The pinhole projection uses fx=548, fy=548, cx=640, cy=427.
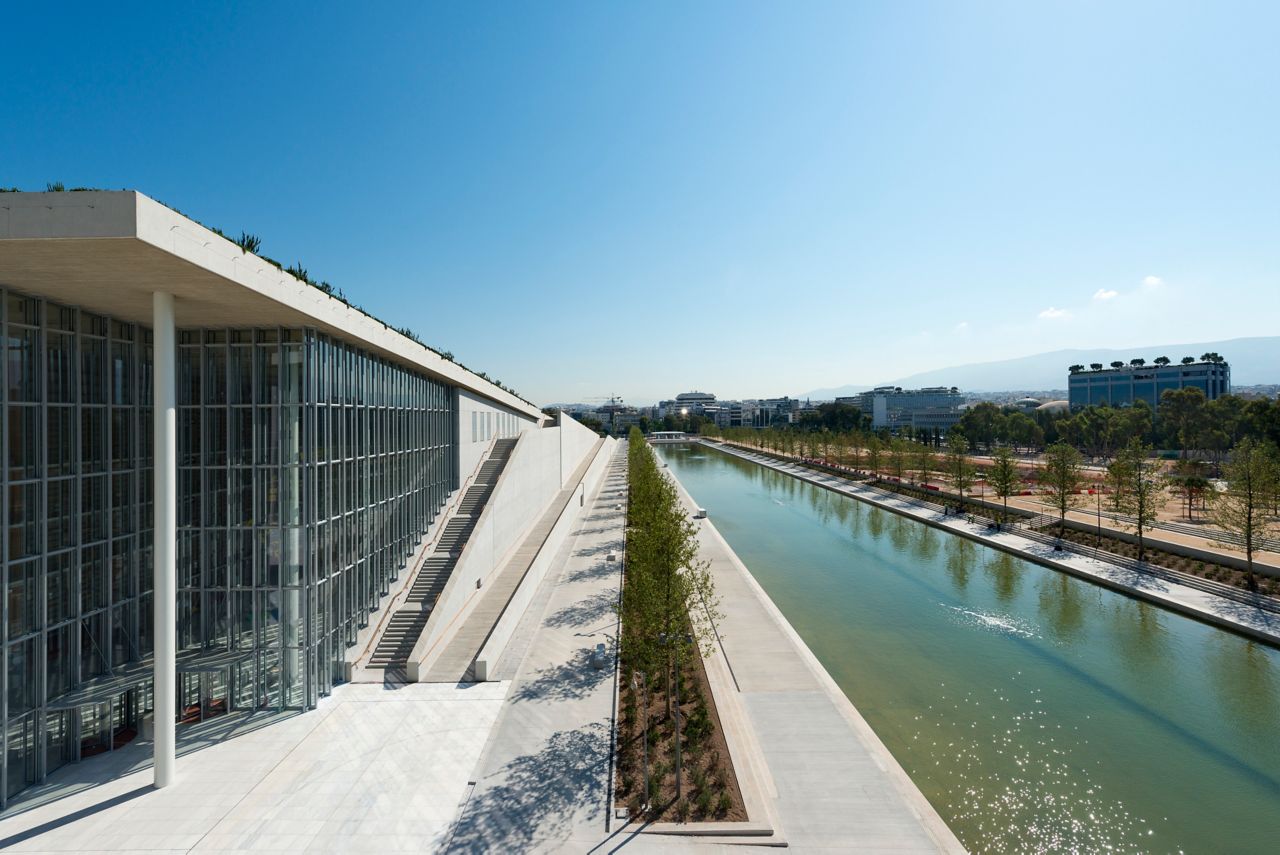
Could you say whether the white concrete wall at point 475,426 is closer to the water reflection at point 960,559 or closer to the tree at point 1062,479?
the water reflection at point 960,559

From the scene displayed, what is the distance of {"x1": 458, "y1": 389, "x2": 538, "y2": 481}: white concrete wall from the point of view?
26297 mm

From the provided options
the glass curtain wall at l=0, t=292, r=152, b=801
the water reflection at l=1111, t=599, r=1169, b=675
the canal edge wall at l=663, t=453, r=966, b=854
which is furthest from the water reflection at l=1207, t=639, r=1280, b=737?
the glass curtain wall at l=0, t=292, r=152, b=801

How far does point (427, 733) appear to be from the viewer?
13773 millimetres

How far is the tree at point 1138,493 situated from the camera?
29406 mm

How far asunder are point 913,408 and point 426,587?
179 m

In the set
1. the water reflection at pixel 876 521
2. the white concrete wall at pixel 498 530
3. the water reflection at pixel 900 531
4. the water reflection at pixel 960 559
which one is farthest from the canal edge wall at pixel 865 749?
the water reflection at pixel 876 521

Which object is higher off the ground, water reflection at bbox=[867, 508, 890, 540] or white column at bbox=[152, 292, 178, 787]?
white column at bbox=[152, 292, 178, 787]

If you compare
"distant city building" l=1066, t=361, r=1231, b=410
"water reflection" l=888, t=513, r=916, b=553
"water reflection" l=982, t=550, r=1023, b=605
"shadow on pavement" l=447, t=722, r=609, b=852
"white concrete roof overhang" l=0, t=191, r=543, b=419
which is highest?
"distant city building" l=1066, t=361, r=1231, b=410

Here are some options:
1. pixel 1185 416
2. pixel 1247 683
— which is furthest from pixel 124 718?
pixel 1185 416

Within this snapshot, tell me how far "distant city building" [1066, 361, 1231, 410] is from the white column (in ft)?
421

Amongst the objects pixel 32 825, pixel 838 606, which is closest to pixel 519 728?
pixel 32 825

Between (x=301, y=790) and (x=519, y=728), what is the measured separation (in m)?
4.72

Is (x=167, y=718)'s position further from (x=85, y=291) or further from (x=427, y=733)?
(x=85, y=291)

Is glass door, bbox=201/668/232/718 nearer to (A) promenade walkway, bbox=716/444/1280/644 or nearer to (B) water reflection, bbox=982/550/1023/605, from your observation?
(B) water reflection, bbox=982/550/1023/605
